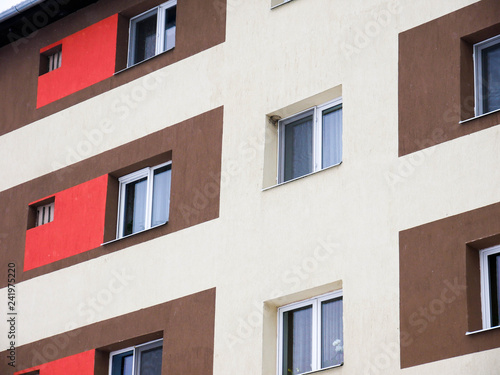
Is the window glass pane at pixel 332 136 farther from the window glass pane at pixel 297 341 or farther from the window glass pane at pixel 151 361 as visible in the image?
the window glass pane at pixel 151 361

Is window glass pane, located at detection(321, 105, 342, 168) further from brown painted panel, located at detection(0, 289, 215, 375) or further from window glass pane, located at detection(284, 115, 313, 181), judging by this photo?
brown painted panel, located at detection(0, 289, 215, 375)

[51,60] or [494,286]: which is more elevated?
[51,60]

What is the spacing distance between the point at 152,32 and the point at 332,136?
5.11 meters

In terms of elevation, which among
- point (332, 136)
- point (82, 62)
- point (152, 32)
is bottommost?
point (332, 136)

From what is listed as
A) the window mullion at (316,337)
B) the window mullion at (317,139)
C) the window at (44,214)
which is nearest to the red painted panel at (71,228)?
the window at (44,214)

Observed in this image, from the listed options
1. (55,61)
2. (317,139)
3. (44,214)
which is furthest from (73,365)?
(55,61)

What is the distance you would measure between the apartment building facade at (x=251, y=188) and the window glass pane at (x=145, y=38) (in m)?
0.03

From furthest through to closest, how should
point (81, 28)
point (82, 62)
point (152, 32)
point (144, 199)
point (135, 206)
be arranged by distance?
1. point (81, 28)
2. point (82, 62)
3. point (152, 32)
4. point (135, 206)
5. point (144, 199)

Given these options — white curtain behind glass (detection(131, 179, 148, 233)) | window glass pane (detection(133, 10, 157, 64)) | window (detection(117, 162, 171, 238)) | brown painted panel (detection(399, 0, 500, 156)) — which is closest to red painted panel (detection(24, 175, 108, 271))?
window (detection(117, 162, 171, 238))

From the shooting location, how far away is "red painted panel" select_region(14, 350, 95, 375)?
750 inches

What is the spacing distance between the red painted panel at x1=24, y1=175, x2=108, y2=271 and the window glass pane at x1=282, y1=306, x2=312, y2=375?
414 cm

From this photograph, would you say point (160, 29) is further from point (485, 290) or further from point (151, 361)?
point (485, 290)

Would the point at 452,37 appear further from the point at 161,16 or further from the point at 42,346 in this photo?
the point at 42,346

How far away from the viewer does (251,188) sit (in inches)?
716
